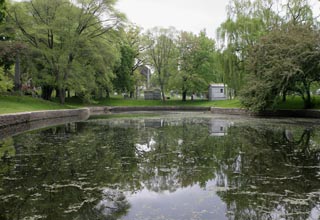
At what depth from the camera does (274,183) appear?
20.8 feet

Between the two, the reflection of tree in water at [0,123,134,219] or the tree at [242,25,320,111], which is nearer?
the reflection of tree in water at [0,123,134,219]

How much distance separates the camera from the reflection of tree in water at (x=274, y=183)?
16.0 ft

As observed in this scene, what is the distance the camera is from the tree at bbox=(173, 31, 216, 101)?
5105 centimetres

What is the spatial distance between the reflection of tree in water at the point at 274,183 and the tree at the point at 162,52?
43.5 m

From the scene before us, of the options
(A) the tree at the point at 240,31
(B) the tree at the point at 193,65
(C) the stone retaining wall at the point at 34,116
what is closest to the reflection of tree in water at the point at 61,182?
(C) the stone retaining wall at the point at 34,116

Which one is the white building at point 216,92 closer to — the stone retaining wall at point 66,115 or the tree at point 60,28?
the stone retaining wall at point 66,115

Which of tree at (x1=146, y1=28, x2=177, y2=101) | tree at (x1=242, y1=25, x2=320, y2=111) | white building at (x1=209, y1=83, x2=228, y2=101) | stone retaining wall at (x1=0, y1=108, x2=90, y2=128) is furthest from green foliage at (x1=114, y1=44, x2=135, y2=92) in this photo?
tree at (x1=242, y1=25, x2=320, y2=111)

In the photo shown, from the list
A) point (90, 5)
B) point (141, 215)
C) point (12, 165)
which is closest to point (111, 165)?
point (12, 165)

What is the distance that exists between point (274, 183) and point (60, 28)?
28.3 metres

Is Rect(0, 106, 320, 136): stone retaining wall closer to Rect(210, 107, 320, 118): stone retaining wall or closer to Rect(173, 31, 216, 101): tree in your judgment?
Rect(210, 107, 320, 118): stone retaining wall

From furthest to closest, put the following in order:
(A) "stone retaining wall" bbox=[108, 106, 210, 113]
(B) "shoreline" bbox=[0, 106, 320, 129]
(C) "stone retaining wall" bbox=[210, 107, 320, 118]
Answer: (A) "stone retaining wall" bbox=[108, 106, 210, 113] → (C) "stone retaining wall" bbox=[210, 107, 320, 118] → (B) "shoreline" bbox=[0, 106, 320, 129]

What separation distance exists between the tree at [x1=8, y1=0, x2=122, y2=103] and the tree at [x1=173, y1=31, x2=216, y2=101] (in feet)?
69.0

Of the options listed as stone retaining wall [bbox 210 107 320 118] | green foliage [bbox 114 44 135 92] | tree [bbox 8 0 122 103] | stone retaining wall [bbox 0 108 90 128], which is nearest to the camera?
stone retaining wall [bbox 0 108 90 128]

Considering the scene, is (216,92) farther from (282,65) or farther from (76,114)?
(76,114)
